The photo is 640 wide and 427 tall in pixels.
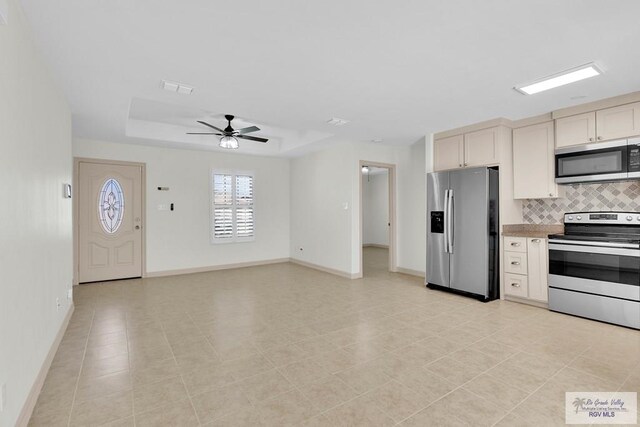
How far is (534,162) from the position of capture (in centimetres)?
429

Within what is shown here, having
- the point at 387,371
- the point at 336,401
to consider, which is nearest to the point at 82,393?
the point at 336,401

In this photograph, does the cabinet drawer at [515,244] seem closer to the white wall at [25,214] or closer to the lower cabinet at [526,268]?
the lower cabinet at [526,268]

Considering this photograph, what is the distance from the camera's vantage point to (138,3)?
6.40 feet

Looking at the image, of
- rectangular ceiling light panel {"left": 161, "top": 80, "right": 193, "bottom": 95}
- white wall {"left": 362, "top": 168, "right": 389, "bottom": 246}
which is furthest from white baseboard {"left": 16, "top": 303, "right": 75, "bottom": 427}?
white wall {"left": 362, "top": 168, "right": 389, "bottom": 246}

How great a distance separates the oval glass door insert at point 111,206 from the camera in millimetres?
5612

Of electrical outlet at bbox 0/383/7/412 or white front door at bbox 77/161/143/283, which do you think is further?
white front door at bbox 77/161/143/283

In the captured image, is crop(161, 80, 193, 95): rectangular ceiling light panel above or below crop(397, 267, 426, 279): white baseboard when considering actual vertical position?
above

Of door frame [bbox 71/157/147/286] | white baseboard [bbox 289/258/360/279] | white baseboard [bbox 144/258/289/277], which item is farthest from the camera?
white baseboard [bbox 144/258/289/277]

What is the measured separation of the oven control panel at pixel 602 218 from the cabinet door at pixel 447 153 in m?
1.53

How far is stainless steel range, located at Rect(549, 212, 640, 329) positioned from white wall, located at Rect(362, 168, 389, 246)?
635cm

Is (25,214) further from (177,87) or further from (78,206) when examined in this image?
(78,206)

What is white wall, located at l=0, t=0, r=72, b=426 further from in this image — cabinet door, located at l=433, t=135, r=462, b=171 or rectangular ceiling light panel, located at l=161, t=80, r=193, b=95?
cabinet door, located at l=433, t=135, r=462, b=171

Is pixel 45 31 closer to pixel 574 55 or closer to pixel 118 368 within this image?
pixel 118 368

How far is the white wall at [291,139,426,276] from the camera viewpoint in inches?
229
